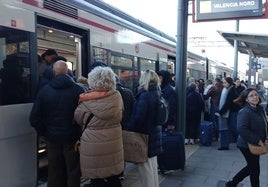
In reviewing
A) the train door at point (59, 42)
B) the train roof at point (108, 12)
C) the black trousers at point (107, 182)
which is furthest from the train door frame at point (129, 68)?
the black trousers at point (107, 182)

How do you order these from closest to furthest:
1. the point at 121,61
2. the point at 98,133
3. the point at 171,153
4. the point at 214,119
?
1. the point at 98,133
2. the point at 171,153
3. the point at 121,61
4. the point at 214,119

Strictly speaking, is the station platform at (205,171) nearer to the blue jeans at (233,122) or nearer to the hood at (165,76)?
the blue jeans at (233,122)

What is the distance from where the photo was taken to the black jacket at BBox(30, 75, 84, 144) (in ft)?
13.0

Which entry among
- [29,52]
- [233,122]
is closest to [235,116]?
[233,122]

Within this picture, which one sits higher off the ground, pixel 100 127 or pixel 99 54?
pixel 99 54

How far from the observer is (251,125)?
180 inches

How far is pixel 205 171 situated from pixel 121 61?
247cm

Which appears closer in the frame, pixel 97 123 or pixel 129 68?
pixel 97 123

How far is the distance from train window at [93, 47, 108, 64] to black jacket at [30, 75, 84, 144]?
5.87 feet

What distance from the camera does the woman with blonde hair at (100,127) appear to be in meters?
3.77

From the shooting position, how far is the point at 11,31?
13.0 ft

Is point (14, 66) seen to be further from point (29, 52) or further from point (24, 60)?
point (29, 52)

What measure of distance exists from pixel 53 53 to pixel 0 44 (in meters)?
0.99

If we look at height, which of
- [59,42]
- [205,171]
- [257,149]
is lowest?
[205,171]
